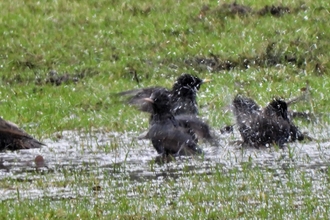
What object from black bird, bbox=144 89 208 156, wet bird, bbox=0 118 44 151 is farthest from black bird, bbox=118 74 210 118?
wet bird, bbox=0 118 44 151

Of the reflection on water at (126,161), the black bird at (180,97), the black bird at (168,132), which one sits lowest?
the reflection on water at (126,161)

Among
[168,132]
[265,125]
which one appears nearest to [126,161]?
[168,132]

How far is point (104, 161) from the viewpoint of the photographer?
30.9 ft

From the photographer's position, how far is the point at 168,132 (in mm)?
9750

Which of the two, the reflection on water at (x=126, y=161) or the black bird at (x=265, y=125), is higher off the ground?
the black bird at (x=265, y=125)

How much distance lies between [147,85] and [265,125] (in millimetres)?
5547

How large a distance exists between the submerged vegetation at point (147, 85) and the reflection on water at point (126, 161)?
2cm

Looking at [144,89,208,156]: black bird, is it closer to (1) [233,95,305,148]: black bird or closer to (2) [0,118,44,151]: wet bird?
(1) [233,95,305,148]: black bird

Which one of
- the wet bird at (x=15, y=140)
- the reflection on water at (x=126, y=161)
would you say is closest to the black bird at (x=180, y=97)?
the reflection on water at (x=126, y=161)

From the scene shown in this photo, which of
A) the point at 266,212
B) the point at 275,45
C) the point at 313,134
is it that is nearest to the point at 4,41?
the point at 275,45

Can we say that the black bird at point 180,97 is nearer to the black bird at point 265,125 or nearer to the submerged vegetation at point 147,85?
the submerged vegetation at point 147,85

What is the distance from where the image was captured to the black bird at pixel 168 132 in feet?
31.6

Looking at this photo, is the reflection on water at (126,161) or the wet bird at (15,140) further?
the wet bird at (15,140)

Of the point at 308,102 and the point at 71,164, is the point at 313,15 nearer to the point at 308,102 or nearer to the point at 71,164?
the point at 308,102
